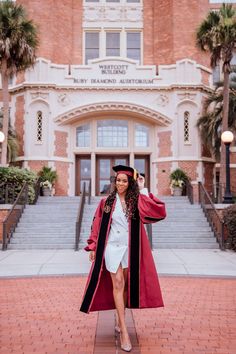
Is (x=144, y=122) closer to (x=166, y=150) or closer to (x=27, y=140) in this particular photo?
(x=166, y=150)

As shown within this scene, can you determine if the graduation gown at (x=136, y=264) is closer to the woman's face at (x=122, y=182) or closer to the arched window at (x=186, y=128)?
the woman's face at (x=122, y=182)

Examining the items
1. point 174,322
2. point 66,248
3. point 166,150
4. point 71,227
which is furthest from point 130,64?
point 174,322

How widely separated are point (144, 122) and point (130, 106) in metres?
1.64

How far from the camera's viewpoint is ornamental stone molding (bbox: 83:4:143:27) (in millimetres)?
26094

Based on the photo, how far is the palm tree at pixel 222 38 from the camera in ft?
63.7

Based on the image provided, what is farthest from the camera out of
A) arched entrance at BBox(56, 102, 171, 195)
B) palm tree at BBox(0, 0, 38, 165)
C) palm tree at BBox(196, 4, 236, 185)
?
arched entrance at BBox(56, 102, 171, 195)

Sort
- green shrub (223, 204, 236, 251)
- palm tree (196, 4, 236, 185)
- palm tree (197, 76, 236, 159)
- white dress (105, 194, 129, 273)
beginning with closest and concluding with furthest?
white dress (105, 194, 129, 273) → green shrub (223, 204, 236, 251) → palm tree (196, 4, 236, 185) → palm tree (197, 76, 236, 159)

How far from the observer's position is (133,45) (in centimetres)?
2622

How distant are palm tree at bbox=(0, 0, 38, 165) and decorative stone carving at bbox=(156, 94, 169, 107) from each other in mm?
7147

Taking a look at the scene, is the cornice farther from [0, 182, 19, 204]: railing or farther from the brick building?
[0, 182, 19, 204]: railing

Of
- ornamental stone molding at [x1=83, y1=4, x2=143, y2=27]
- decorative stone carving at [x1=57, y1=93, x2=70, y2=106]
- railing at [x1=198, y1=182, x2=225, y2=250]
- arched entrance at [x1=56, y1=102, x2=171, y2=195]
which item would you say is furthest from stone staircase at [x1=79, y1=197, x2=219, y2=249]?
ornamental stone molding at [x1=83, y1=4, x2=143, y2=27]

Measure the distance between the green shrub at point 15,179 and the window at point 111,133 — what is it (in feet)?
21.9

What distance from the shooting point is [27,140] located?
901 inches

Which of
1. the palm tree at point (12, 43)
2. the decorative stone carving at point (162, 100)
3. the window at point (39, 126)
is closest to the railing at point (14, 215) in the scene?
the palm tree at point (12, 43)
